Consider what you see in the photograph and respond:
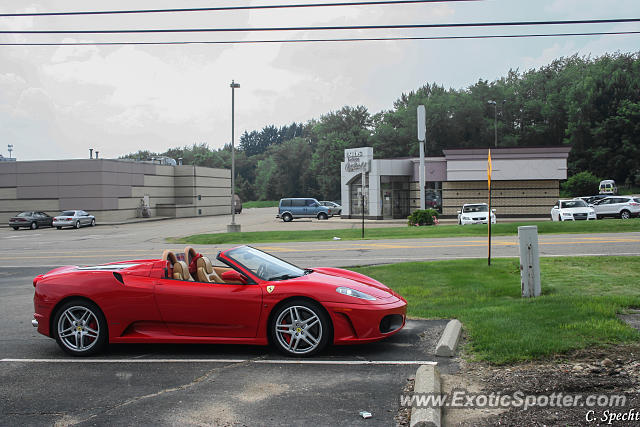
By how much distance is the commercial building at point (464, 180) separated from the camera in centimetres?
4475

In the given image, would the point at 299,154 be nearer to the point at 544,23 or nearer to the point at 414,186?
the point at 414,186

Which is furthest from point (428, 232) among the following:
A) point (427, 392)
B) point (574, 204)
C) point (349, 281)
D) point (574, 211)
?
point (427, 392)

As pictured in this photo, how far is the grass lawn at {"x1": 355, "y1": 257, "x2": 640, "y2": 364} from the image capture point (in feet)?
20.3

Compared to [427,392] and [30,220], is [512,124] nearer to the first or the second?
[30,220]

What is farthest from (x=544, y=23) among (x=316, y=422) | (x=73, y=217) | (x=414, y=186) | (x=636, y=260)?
(x=73, y=217)

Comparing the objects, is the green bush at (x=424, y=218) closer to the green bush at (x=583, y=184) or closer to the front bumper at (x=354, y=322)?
the front bumper at (x=354, y=322)

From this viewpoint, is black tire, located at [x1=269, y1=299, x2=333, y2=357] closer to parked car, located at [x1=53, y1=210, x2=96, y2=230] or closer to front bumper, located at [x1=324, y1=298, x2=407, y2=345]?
front bumper, located at [x1=324, y1=298, x2=407, y2=345]

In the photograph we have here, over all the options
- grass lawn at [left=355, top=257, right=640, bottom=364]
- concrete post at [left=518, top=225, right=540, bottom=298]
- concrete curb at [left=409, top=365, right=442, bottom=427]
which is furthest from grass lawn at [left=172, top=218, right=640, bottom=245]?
concrete curb at [left=409, top=365, right=442, bottom=427]

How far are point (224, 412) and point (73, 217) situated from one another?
45882 mm

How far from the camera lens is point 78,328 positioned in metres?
6.75

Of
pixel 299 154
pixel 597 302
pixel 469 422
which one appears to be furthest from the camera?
pixel 299 154

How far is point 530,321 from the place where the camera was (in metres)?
7.16

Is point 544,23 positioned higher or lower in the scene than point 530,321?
higher

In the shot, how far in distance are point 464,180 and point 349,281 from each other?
132ft
